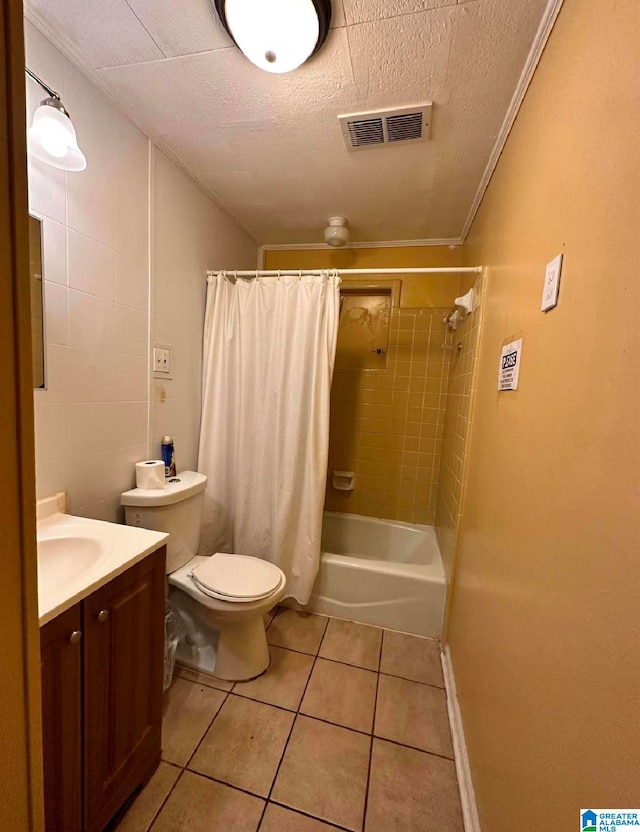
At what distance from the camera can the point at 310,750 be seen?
121 centimetres

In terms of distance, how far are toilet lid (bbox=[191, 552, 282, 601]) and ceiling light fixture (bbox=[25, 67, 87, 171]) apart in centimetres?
155

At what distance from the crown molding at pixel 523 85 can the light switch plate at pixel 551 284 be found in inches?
28.7

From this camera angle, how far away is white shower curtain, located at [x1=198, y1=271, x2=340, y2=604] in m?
1.83

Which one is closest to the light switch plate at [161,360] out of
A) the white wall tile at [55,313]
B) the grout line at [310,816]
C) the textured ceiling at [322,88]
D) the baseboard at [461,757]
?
the white wall tile at [55,313]

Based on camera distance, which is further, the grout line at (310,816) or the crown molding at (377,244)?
the crown molding at (377,244)

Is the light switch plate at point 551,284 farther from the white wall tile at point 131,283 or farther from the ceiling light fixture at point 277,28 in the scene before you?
the white wall tile at point 131,283

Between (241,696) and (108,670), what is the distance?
77 cm

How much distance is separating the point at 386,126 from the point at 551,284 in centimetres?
106

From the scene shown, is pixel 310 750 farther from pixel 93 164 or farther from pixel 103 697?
pixel 93 164

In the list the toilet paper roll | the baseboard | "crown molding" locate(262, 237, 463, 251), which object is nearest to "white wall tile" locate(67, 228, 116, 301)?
the toilet paper roll

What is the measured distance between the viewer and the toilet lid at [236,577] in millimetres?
1369

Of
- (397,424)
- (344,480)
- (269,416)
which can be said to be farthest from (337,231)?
(344,480)

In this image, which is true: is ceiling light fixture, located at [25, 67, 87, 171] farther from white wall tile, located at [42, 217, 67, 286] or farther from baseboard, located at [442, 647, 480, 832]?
baseboard, located at [442, 647, 480, 832]

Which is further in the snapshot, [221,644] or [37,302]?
[221,644]
